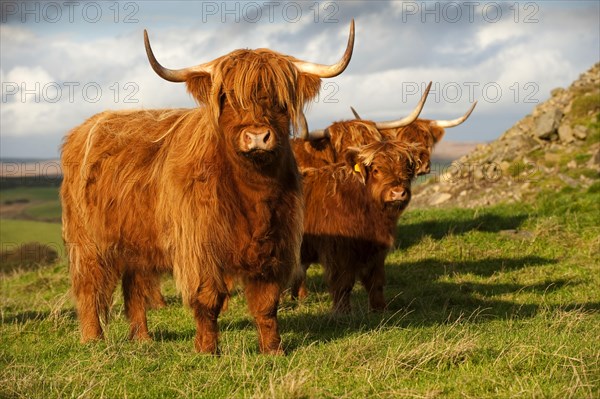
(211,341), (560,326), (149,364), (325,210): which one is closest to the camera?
(149,364)

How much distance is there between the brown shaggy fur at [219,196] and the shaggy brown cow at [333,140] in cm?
306

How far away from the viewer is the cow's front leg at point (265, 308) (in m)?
4.82

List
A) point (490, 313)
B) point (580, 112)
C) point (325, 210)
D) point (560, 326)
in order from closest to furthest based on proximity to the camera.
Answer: point (560, 326) < point (490, 313) < point (325, 210) < point (580, 112)

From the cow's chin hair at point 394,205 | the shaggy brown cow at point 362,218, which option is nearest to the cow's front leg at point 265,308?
the shaggy brown cow at point 362,218

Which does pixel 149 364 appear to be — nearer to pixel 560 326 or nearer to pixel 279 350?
pixel 279 350

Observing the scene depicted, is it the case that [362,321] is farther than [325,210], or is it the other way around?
[325,210]

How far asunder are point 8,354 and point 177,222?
1771 millimetres

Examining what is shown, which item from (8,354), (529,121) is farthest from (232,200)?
(529,121)

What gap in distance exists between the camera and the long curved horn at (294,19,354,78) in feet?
14.5

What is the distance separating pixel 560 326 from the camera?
534 centimetres

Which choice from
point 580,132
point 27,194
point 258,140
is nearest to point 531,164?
point 580,132

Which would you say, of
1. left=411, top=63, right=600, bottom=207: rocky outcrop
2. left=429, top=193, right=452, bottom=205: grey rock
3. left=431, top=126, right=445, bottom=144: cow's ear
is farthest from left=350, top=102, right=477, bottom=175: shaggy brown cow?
left=429, top=193, right=452, bottom=205: grey rock

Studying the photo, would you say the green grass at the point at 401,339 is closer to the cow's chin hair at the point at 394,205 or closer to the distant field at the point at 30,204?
the cow's chin hair at the point at 394,205

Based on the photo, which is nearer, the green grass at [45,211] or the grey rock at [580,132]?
the grey rock at [580,132]
